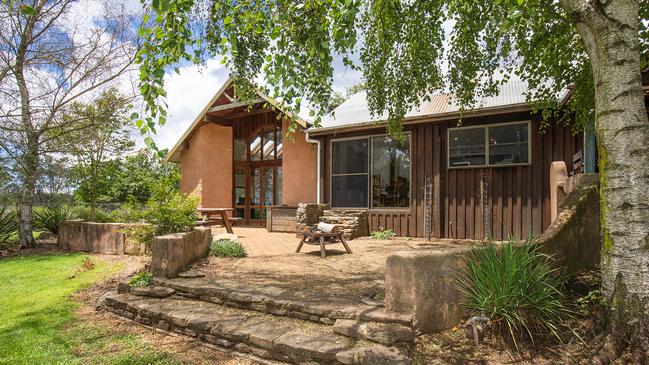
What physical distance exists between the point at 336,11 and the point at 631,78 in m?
2.62

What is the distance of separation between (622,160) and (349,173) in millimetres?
8235

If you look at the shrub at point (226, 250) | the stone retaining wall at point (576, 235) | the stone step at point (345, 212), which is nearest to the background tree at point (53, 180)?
the shrub at point (226, 250)

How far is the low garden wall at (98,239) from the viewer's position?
25.9 ft

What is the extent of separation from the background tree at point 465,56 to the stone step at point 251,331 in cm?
195

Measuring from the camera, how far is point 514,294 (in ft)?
10.2

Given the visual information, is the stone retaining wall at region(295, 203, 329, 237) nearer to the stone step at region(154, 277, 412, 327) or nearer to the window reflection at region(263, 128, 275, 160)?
the window reflection at region(263, 128, 275, 160)

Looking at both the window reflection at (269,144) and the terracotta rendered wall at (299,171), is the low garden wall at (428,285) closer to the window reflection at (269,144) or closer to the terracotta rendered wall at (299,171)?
the terracotta rendered wall at (299,171)

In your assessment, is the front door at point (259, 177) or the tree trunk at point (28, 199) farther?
the front door at point (259, 177)

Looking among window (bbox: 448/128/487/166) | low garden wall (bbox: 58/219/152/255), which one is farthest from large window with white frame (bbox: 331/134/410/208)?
low garden wall (bbox: 58/219/152/255)

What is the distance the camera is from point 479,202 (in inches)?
348

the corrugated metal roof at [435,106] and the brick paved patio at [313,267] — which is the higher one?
the corrugated metal roof at [435,106]

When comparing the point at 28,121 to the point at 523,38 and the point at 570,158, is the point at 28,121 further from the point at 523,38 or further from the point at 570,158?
the point at 570,158

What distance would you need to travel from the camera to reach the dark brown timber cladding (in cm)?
816

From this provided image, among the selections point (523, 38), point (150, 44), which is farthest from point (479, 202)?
point (150, 44)
